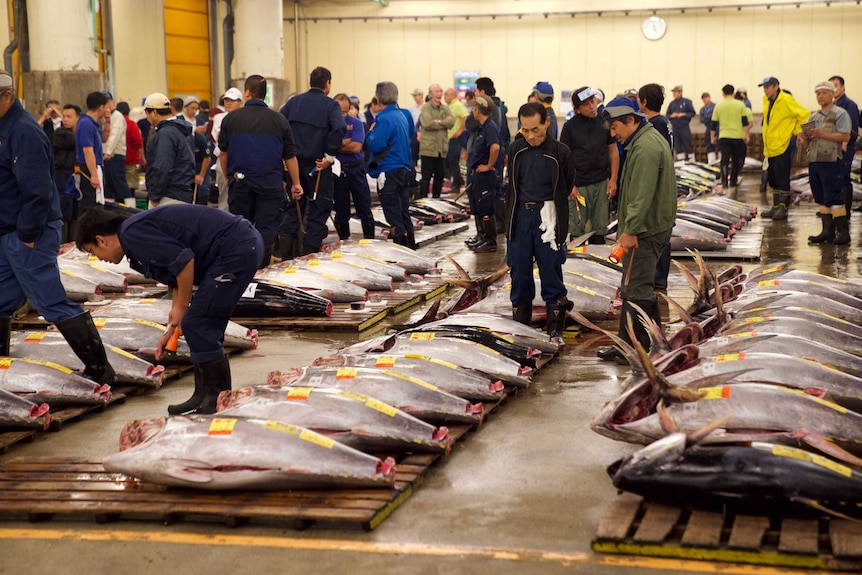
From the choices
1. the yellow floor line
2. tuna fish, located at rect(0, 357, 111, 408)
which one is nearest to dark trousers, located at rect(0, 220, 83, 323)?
tuna fish, located at rect(0, 357, 111, 408)

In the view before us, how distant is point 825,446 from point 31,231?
4474 mm

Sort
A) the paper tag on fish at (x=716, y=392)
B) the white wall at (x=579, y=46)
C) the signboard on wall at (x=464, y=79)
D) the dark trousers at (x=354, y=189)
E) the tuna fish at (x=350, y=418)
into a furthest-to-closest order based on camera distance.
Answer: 1. the signboard on wall at (x=464, y=79)
2. the white wall at (x=579, y=46)
3. the dark trousers at (x=354, y=189)
4. the tuna fish at (x=350, y=418)
5. the paper tag on fish at (x=716, y=392)

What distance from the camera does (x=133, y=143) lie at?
14891mm

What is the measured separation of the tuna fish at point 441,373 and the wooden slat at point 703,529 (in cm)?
195

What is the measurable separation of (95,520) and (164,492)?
12.4 inches

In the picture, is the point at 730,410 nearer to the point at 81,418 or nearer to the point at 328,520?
the point at 328,520

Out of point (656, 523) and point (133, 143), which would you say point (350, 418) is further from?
point (133, 143)

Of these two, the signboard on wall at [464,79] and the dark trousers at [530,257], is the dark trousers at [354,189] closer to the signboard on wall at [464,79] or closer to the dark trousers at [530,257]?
the dark trousers at [530,257]

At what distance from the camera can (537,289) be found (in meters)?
8.62

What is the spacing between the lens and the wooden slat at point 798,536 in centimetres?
399

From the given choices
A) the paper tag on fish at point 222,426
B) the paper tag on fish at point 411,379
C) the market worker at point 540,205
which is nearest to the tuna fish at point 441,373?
the paper tag on fish at point 411,379

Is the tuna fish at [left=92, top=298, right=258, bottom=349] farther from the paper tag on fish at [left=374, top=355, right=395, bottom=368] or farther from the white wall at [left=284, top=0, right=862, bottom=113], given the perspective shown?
the white wall at [left=284, top=0, right=862, bottom=113]

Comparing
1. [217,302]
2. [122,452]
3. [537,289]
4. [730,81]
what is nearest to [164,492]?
[122,452]

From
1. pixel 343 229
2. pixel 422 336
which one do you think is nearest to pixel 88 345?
pixel 422 336
